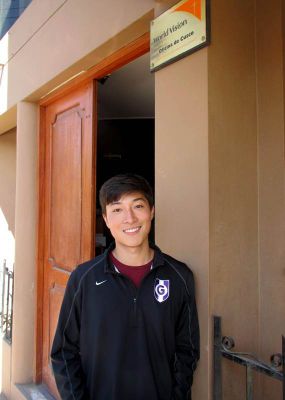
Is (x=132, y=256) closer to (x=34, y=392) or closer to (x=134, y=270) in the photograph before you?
(x=134, y=270)

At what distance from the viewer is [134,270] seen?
1712 mm

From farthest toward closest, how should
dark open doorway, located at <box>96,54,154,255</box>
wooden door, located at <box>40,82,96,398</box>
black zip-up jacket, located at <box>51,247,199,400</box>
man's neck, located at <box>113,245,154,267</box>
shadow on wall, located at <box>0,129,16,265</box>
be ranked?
1. shadow on wall, located at <box>0,129,16,265</box>
2. dark open doorway, located at <box>96,54,154,255</box>
3. wooden door, located at <box>40,82,96,398</box>
4. man's neck, located at <box>113,245,154,267</box>
5. black zip-up jacket, located at <box>51,247,199,400</box>

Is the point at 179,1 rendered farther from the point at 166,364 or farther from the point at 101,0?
the point at 166,364

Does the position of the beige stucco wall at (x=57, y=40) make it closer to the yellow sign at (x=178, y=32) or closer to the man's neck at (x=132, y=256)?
the yellow sign at (x=178, y=32)

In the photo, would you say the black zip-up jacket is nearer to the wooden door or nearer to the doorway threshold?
the wooden door

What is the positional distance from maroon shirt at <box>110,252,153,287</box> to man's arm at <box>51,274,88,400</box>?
20 cm

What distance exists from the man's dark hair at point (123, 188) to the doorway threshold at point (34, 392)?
2.29 metres

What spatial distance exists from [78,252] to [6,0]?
10.2ft

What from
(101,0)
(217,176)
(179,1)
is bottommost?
(217,176)

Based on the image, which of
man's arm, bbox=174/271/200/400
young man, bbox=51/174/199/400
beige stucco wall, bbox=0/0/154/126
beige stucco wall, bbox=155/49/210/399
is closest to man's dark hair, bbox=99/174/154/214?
young man, bbox=51/174/199/400

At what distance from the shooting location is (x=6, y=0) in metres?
4.38

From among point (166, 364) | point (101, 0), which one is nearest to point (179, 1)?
point (101, 0)

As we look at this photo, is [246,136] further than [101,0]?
No

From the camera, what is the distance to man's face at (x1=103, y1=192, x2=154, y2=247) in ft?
5.51
